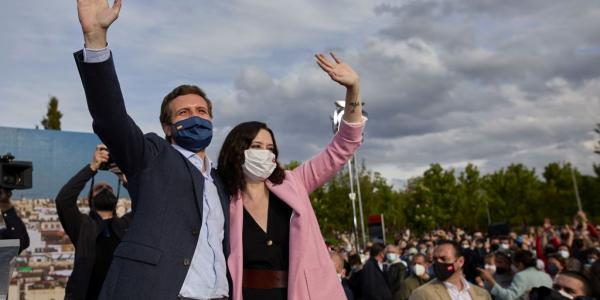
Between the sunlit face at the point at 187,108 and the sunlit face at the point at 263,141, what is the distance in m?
0.53

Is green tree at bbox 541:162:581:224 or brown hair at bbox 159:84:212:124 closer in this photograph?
brown hair at bbox 159:84:212:124

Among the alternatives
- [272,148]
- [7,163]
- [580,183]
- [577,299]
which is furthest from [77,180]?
[580,183]

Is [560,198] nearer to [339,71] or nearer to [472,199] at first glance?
[472,199]

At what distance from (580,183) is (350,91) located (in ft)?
201

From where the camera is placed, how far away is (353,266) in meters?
12.6

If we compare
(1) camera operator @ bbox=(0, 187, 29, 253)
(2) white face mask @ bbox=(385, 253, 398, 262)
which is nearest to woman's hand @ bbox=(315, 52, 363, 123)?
(1) camera operator @ bbox=(0, 187, 29, 253)

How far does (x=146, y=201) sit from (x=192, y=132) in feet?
1.54

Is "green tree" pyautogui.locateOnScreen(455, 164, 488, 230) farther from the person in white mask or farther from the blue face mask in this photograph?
the blue face mask

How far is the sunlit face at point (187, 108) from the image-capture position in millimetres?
2891

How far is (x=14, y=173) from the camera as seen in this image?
3969 millimetres

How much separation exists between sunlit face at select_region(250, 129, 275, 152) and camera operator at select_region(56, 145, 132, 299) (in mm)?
1112

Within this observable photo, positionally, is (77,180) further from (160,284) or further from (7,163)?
(160,284)

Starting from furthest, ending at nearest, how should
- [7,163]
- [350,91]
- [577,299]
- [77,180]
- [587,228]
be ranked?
[587,228]
[577,299]
[77,180]
[7,163]
[350,91]

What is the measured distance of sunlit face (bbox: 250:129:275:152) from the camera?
3439 mm
